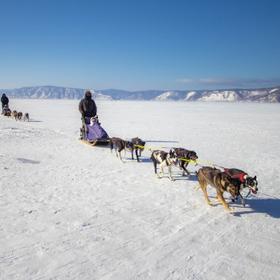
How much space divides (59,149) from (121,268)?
8.02 meters

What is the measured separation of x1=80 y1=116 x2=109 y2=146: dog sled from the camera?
11.7 meters

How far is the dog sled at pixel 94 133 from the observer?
1165 cm

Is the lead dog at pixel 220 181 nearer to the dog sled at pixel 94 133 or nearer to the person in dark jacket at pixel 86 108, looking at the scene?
the dog sled at pixel 94 133

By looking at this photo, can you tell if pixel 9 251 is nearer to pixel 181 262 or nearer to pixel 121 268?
pixel 121 268

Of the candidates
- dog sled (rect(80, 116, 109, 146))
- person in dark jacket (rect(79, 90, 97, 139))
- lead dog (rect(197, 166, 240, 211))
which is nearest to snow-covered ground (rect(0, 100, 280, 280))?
lead dog (rect(197, 166, 240, 211))

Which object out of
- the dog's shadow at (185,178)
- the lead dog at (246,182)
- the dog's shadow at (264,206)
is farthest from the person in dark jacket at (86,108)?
the lead dog at (246,182)

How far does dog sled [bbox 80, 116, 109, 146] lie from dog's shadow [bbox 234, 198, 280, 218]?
22.1 ft

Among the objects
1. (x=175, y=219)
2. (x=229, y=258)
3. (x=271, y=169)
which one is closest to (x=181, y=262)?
(x=229, y=258)

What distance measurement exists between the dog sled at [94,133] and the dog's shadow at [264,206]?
266 inches

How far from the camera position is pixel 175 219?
204 inches

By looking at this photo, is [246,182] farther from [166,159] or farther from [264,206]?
[166,159]

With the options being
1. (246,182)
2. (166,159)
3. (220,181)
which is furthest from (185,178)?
(246,182)

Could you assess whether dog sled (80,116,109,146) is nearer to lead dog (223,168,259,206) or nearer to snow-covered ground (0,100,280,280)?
snow-covered ground (0,100,280,280)

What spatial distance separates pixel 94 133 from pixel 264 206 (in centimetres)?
752
